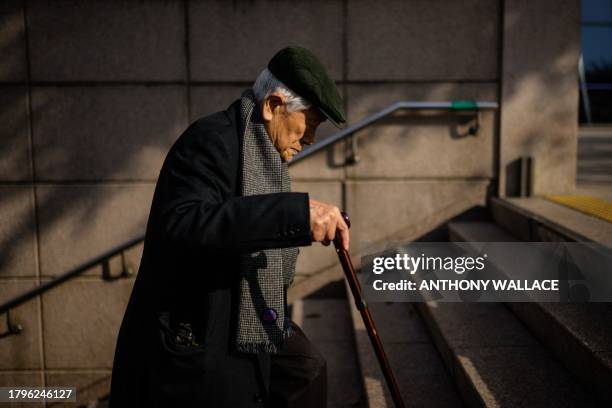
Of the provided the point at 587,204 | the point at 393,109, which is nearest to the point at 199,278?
the point at 393,109

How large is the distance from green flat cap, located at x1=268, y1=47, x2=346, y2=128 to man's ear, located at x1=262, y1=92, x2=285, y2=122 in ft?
0.18

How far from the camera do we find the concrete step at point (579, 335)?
2453 mm

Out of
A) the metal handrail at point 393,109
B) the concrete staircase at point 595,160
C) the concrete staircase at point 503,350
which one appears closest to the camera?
the concrete staircase at point 503,350

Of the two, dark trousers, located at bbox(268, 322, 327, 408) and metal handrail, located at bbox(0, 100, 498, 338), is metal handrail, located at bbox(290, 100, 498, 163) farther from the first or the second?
dark trousers, located at bbox(268, 322, 327, 408)

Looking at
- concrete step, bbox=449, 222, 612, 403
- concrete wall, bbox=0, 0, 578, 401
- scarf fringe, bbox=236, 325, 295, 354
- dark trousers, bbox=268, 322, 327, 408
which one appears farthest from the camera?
concrete wall, bbox=0, 0, 578, 401

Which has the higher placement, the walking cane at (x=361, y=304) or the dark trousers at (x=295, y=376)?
the walking cane at (x=361, y=304)

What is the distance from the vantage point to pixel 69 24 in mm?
4883

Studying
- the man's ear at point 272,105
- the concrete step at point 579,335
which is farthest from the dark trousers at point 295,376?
the concrete step at point 579,335

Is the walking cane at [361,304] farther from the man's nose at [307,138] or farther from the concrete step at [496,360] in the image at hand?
the concrete step at [496,360]

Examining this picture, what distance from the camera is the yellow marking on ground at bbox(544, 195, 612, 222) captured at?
4.03 metres

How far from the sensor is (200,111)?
495cm

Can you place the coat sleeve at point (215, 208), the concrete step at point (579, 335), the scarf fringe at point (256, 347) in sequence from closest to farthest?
the coat sleeve at point (215, 208) → the scarf fringe at point (256, 347) → the concrete step at point (579, 335)

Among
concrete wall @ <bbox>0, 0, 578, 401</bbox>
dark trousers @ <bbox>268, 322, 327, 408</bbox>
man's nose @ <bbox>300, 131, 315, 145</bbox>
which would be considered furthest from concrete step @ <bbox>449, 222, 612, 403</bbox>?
concrete wall @ <bbox>0, 0, 578, 401</bbox>

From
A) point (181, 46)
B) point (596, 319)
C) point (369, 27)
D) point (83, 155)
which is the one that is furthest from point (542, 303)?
point (83, 155)
